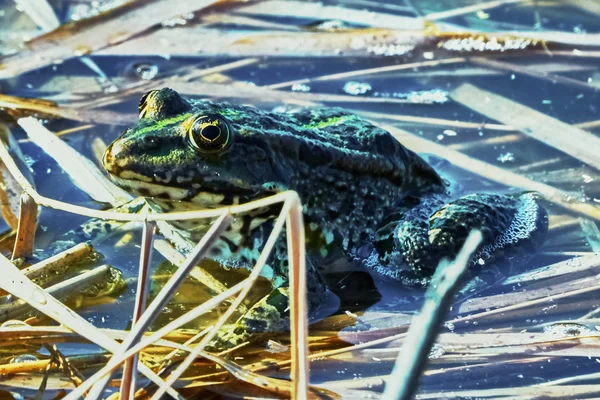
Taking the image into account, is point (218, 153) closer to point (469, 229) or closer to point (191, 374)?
point (191, 374)

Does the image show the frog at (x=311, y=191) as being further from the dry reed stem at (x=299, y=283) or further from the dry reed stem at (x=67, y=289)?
the dry reed stem at (x=299, y=283)

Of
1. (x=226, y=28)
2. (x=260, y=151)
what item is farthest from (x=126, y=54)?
(x=260, y=151)

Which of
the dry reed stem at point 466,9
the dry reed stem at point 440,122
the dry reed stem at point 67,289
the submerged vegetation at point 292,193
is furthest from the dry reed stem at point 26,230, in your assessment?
the dry reed stem at point 466,9

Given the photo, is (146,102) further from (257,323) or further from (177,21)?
(177,21)

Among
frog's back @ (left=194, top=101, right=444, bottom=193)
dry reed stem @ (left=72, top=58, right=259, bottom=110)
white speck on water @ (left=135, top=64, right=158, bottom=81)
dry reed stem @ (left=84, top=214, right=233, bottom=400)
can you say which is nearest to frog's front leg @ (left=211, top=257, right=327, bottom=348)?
frog's back @ (left=194, top=101, right=444, bottom=193)

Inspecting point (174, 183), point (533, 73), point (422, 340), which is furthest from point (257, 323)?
point (533, 73)

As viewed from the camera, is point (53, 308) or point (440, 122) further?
point (440, 122)
